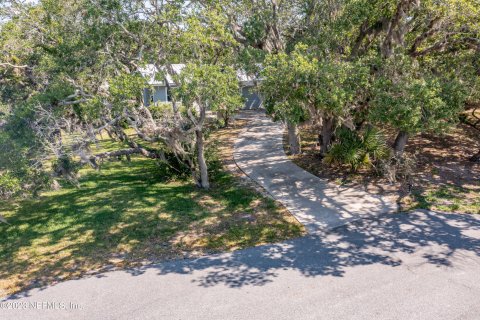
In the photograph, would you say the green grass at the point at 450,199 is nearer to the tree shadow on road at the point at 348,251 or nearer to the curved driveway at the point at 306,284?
the tree shadow on road at the point at 348,251

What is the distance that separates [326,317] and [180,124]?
23.3 feet

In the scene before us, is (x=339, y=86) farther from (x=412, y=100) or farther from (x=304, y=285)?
(x=304, y=285)

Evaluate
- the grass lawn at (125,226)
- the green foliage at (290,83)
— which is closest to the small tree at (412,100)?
the green foliage at (290,83)

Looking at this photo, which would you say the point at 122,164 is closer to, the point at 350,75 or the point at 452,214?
the point at 350,75

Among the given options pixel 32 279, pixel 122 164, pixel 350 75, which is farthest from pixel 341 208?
pixel 122 164

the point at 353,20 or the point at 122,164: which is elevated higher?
the point at 353,20

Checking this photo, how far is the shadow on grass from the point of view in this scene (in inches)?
313

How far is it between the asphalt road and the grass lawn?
636 millimetres

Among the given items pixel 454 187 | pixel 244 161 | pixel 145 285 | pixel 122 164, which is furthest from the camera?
pixel 122 164

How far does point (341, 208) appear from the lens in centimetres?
978

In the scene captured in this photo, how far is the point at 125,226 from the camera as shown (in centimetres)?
974

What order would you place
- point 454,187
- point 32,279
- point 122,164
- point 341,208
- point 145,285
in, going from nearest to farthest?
point 145,285
point 32,279
point 341,208
point 454,187
point 122,164

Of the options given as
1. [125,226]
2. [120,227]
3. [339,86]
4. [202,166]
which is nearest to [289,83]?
[339,86]

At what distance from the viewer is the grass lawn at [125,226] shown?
7.99 m
